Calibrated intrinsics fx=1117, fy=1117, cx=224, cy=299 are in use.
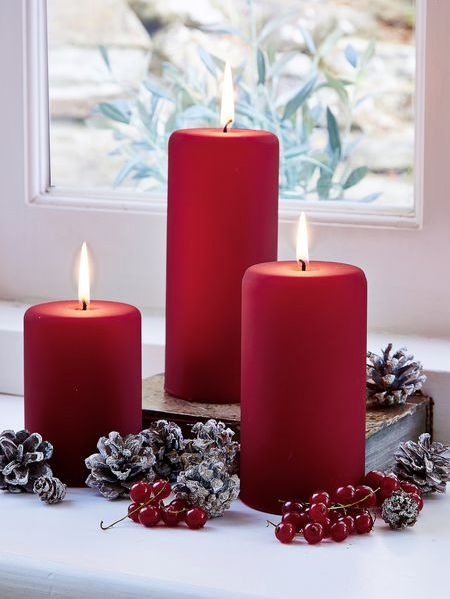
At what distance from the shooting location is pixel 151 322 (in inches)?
48.4

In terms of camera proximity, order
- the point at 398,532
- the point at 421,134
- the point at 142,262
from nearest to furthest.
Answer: the point at 398,532 → the point at 421,134 → the point at 142,262

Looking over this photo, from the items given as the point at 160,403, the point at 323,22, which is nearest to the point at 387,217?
the point at 323,22

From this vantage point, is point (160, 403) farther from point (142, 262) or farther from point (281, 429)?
point (142, 262)

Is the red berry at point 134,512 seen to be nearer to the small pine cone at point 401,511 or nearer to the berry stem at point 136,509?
the berry stem at point 136,509

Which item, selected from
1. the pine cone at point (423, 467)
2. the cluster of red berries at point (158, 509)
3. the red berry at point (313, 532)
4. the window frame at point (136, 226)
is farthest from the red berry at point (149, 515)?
the window frame at point (136, 226)

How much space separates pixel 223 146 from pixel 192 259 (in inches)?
4.0

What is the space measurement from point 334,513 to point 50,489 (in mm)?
214

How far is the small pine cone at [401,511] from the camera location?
805mm

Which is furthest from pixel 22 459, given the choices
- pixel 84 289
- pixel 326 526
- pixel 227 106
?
pixel 227 106

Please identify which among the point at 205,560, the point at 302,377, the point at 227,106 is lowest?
the point at 205,560

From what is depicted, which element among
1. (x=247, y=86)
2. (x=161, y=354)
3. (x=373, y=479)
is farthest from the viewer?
(x=247, y=86)

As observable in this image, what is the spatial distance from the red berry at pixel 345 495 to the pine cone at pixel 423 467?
0.31 feet

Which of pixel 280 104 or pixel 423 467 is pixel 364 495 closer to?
pixel 423 467

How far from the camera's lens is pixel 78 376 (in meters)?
0.86
